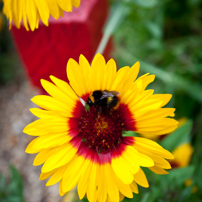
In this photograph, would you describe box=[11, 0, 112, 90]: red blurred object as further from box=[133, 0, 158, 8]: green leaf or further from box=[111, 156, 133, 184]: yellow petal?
box=[111, 156, 133, 184]: yellow petal

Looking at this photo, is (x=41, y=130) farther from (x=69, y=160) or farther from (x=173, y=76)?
(x=173, y=76)

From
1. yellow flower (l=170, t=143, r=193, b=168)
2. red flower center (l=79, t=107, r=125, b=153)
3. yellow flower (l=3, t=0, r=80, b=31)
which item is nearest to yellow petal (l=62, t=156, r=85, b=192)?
red flower center (l=79, t=107, r=125, b=153)

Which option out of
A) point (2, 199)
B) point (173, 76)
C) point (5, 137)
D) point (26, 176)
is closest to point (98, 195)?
point (2, 199)

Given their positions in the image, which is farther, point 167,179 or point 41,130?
point 167,179

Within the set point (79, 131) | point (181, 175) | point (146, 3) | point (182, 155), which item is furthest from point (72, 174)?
point (146, 3)

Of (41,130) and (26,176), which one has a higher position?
(41,130)

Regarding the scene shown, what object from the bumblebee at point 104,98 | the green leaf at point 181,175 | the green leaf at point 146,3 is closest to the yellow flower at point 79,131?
the bumblebee at point 104,98

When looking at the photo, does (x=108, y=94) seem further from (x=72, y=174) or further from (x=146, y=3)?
(x=146, y=3)
